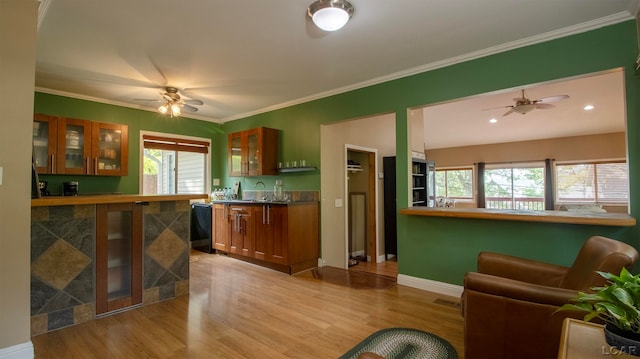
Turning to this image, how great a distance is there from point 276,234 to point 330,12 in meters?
2.97

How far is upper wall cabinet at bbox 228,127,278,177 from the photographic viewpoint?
5074 mm

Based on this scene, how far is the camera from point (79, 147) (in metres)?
4.49

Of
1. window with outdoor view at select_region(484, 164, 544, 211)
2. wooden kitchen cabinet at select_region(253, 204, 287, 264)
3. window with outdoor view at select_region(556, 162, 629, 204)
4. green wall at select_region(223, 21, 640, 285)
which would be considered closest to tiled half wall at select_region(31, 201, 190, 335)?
wooden kitchen cabinet at select_region(253, 204, 287, 264)

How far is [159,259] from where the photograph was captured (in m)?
3.19

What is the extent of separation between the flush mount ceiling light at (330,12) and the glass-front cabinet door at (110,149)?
13.3ft

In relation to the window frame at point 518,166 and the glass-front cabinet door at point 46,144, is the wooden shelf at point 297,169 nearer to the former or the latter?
the glass-front cabinet door at point 46,144

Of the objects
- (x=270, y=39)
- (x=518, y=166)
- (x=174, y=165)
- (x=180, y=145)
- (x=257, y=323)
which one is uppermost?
(x=270, y=39)

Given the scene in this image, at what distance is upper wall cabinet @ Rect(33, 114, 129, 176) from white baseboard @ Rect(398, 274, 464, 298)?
177 inches

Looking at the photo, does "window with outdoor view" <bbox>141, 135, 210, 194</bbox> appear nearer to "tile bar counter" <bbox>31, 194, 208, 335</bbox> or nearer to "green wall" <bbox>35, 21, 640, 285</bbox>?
"green wall" <bbox>35, 21, 640, 285</bbox>

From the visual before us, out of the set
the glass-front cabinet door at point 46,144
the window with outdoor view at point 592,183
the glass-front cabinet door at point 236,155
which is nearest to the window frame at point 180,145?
the glass-front cabinet door at point 236,155

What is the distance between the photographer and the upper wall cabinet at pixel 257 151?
507 centimetres

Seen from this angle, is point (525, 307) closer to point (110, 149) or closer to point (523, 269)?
point (523, 269)

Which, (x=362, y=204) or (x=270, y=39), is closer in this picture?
(x=270, y=39)

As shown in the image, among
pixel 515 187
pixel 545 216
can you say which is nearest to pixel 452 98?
pixel 545 216
